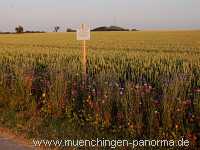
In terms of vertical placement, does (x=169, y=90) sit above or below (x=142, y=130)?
above

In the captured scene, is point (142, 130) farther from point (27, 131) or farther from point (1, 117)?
point (1, 117)

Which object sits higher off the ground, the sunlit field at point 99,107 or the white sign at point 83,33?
the white sign at point 83,33

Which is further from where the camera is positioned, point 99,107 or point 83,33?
point 83,33

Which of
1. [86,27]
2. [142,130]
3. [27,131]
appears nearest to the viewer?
[142,130]

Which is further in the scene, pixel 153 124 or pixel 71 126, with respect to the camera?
pixel 71 126

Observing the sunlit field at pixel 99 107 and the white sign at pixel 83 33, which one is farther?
the white sign at pixel 83 33

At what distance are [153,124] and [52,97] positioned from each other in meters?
2.68

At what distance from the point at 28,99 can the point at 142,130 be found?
329 centimetres

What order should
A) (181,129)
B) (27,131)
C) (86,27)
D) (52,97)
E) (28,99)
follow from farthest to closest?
(86,27)
(28,99)
(52,97)
(27,131)
(181,129)

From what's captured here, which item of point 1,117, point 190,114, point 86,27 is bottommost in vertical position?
point 1,117

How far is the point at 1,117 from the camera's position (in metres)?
8.66

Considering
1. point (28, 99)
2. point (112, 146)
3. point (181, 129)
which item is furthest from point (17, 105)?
point (181, 129)

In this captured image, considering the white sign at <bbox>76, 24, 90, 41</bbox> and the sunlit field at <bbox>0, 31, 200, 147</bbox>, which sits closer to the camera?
the sunlit field at <bbox>0, 31, 200, 147</bbox>

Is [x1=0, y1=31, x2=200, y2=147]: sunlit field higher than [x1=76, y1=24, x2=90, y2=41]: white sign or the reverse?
the reverse
